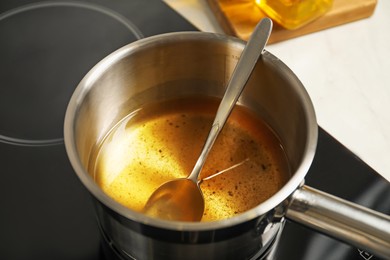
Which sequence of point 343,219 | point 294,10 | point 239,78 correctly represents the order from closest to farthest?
point 343,219, point 239,78, point 294,10

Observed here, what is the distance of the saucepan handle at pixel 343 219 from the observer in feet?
1.46

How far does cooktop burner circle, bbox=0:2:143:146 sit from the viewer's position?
65 centimetres

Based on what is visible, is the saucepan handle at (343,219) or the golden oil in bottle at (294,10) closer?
the saucepan handle at (343,219)

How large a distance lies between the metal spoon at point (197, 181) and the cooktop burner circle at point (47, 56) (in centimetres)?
17

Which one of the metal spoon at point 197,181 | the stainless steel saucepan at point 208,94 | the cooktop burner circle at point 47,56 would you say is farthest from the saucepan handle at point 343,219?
the cooktop burner circle at point 47,56

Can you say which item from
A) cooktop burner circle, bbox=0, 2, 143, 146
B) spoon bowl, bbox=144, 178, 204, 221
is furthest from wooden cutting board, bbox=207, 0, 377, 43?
spoon bowl, bbox=144, 178, 204, 221

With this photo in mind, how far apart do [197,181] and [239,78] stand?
112mm

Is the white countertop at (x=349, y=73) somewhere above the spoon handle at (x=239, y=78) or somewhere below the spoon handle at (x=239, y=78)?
below

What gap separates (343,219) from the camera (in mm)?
451

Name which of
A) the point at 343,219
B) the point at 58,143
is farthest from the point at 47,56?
the point at 343,219

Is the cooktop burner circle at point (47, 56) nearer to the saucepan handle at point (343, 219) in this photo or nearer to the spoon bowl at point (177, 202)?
the spoon bowl at point (177, 202)

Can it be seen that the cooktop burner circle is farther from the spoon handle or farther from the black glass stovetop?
the spoon handle

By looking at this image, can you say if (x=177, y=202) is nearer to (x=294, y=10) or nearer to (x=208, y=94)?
(x=208, y=94)

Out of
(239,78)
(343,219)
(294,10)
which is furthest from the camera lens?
(294,10)
